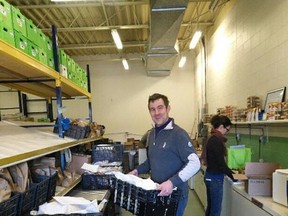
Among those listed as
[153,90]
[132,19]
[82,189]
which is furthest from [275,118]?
[153,90]

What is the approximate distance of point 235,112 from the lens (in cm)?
443

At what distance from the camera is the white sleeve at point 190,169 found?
204cm

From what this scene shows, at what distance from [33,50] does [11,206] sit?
52.6 inches

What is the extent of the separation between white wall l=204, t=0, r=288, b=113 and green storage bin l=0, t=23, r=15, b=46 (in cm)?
286

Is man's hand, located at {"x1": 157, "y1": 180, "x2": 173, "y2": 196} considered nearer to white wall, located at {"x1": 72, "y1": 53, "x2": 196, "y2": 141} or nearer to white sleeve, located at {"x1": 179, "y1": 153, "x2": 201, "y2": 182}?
white sleeve, located at {"x1": 179, "y1": 153, "x2": 201, "y2": 182}

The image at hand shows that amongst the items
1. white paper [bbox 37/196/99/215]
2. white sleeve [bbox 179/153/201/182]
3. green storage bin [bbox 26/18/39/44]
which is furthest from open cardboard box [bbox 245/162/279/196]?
green storage bin [bbox 26/18/39/44]

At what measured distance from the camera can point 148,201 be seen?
199 cm

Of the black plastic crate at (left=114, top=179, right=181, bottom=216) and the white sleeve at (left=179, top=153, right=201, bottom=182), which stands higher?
the white sleeve at (left=179, top=153, right=201, bottom=182)

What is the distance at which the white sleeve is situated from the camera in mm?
2045

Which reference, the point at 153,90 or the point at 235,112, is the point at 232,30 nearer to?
the point at 235,112

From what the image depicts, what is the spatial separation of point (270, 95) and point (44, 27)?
19.3 feet

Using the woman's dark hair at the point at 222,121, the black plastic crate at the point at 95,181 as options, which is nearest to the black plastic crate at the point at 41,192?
the black plastic crate at the point at 95,181

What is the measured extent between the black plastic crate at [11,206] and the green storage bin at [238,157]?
297cm

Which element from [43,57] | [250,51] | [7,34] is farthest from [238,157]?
[7,34]
